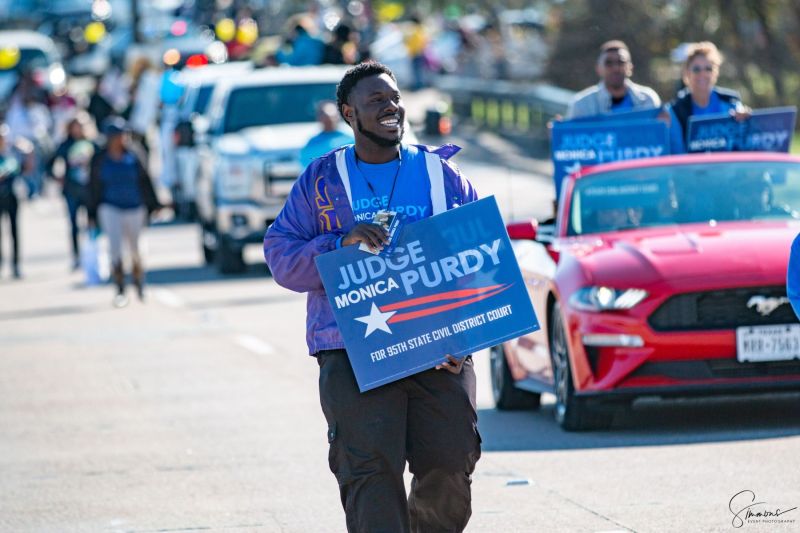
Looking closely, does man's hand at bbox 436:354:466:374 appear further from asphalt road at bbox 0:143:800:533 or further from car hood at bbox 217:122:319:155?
car hood at bbox 217:122:319:155

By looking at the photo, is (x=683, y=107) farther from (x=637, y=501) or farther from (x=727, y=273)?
(x=637, y=501)

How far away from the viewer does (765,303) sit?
33.8ft

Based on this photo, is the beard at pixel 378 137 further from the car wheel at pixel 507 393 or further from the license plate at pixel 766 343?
the car wheel at pixel 507 393

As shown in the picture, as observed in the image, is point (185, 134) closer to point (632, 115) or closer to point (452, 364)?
point (632, 115)

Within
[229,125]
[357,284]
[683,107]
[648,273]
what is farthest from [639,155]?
[229,125]

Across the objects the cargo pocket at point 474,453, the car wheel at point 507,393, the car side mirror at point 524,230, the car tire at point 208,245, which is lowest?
the car tire at point 208,245

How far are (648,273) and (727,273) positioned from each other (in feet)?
1.33

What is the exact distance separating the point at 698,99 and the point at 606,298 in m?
3.85

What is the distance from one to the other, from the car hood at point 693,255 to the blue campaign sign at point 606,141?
96.2 inches

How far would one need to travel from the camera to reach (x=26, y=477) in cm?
1031

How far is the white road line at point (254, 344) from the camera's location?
1619cm

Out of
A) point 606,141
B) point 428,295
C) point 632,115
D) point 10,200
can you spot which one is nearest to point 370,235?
point 428,295

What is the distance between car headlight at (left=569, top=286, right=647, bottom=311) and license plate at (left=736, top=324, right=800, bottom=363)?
0.55 metres

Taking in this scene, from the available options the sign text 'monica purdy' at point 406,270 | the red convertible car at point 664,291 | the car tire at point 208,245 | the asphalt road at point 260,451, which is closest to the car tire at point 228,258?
the car tire at point 208,245
